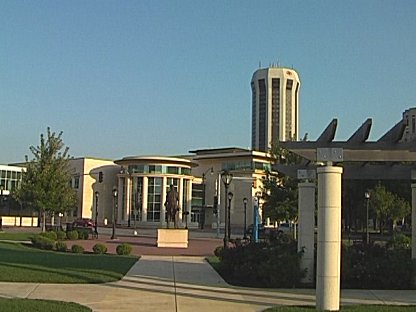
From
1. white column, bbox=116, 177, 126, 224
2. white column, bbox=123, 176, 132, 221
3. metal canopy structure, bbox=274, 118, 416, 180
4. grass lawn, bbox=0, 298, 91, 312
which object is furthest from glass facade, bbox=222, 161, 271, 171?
grass lawn, bbox=0, 298, 91, 312

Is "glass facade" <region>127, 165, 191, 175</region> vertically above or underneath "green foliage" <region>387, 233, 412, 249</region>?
above

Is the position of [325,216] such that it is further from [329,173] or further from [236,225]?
[236,225]

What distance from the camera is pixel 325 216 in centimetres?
1364

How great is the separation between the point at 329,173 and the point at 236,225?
96392 millimetres

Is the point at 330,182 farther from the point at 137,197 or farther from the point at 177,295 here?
the point at 137,197

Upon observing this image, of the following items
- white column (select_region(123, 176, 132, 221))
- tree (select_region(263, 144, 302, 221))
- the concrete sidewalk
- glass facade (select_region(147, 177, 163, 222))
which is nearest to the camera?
the concrete sidewalk

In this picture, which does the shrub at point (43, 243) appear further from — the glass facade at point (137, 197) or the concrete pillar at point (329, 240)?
the glass facade at point (137, 197)

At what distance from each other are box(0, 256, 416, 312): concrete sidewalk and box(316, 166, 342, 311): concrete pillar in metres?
1.25

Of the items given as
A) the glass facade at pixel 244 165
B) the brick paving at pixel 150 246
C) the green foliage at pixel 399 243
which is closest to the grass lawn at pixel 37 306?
the green foliage at pixel 399 243

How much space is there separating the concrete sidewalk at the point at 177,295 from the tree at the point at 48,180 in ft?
113

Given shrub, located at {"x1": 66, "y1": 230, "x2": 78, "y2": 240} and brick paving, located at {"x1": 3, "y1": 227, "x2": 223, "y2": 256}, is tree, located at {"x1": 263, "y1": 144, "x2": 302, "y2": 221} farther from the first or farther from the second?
shrub, located at {"x1": 66, "y1": 230, "x2": 78, "y2": 240}

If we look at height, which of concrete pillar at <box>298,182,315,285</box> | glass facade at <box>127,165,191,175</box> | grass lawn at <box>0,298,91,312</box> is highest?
glass facade at <box>127,165,191,175</box>

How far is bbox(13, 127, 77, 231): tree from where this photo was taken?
5234cm

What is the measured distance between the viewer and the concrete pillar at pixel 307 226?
18.4m
